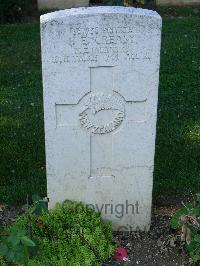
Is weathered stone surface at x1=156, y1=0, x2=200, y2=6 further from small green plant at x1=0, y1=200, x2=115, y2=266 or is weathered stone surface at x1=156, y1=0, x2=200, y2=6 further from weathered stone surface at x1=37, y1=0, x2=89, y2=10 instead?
small green plant at x1=0, y1=200, x2=115, y2=266

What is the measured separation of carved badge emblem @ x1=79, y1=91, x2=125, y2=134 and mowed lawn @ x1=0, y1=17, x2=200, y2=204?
1122mm

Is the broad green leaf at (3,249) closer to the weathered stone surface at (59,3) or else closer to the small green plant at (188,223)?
the small green plant at (188,223)

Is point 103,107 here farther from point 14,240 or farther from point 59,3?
point 59,3

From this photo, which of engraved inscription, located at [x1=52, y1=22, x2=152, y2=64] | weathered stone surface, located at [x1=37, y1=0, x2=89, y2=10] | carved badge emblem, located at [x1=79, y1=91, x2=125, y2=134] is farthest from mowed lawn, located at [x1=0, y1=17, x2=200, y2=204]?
weathered stone surface, located at [x1=37, y1=0, x2=89, y2=10]

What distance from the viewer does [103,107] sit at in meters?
3.62

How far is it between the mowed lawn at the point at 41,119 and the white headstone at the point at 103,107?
2.46 feet

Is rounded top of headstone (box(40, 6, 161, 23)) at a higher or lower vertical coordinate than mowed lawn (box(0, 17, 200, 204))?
higher

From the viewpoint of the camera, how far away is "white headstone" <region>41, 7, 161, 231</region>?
11.1 ft

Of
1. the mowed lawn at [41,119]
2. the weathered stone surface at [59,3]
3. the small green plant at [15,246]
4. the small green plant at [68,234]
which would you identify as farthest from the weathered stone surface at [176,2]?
the small green plant at [15,246]

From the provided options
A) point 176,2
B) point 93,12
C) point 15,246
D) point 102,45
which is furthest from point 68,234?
point 176,2

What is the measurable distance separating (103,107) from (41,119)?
2405 mm

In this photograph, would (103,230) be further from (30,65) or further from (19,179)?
(30,65)

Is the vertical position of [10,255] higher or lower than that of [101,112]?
lower

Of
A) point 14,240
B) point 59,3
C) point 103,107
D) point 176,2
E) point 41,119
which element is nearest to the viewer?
point 14,240
